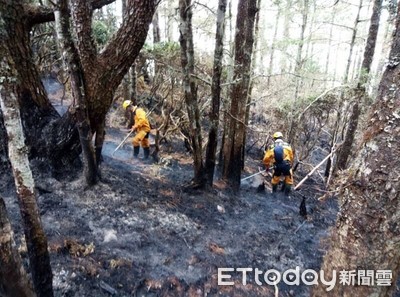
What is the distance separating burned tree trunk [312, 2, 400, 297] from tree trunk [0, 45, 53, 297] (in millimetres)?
2677

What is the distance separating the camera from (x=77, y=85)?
5.11 metres

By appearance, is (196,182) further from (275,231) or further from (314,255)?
(314,255)

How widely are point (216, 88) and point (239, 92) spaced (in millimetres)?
851

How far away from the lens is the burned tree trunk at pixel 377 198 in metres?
1.90

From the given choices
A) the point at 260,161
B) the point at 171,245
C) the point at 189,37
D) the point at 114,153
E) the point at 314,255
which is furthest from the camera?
the point at 260,161

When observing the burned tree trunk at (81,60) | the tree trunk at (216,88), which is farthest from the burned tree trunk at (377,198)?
the tree trunk at (216,88)

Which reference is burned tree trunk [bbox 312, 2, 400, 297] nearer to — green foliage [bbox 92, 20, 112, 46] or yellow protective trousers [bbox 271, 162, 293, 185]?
yellow protective trousers [bbox 271, 162, 293, 185]

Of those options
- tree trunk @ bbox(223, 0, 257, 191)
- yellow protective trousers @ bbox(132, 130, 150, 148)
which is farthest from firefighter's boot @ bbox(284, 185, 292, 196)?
yellow protective trousers @ bbox(132, 130, 150, 148)

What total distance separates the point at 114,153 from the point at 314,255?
6350 mm

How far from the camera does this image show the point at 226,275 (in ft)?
16.0

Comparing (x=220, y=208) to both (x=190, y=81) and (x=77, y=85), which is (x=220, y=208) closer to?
(x=190, y=81)

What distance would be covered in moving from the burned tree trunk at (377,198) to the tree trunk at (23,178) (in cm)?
268

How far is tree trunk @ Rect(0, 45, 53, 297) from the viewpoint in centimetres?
263

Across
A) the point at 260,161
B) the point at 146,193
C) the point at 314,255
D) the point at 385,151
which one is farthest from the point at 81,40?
the point at 260,161
